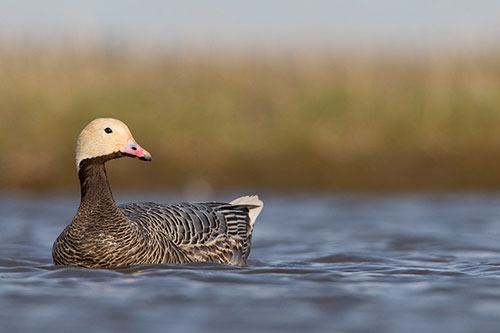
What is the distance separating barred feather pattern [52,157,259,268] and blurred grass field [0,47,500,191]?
19.6 ft

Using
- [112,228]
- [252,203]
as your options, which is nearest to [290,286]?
[112,228]

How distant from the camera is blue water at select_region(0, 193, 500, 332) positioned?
21.1 feet

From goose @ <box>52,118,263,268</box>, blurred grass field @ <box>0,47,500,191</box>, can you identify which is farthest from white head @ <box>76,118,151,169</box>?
blurred grass field @ <box>0,47,500,191</box>

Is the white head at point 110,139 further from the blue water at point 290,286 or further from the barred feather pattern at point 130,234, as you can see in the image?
the blue water at point 290,286

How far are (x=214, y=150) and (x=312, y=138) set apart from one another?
1.58 meters

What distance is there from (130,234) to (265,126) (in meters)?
8.40

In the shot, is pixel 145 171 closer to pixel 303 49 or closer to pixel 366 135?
pixel 366 135

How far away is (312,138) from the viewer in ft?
Answer: 51.9

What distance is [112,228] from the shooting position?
26.4 ft

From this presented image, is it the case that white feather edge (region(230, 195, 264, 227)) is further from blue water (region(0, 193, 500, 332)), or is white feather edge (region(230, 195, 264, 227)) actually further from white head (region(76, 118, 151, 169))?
white head (region(76, 118, 151, 169))

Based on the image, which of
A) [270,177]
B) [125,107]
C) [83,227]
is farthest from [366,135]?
[83,227]

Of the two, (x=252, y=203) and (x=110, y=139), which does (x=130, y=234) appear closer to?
(x=110, y=139)

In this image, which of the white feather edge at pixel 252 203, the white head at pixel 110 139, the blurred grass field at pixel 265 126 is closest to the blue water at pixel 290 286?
the white feather edge at pixel 252 203

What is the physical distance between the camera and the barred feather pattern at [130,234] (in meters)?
8.02
